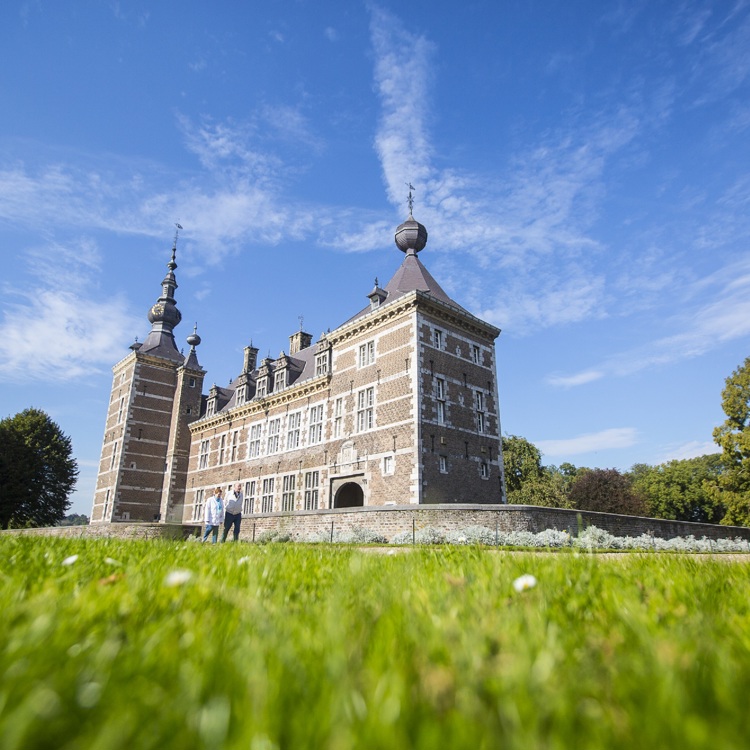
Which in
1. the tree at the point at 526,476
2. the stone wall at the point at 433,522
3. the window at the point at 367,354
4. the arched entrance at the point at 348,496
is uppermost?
the window at the point at 367,354

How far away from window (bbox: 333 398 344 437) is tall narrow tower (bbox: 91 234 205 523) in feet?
61.4

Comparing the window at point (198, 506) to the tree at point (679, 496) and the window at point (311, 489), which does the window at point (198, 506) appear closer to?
the window at point (311, 489)

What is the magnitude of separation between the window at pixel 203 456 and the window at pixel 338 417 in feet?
51.4

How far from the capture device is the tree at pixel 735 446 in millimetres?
33125

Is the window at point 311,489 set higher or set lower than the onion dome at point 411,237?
lower

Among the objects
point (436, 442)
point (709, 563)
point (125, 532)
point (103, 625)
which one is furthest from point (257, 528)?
point (103, 625)

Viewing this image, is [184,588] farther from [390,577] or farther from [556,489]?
[556,489]

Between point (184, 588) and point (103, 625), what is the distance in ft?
2.06

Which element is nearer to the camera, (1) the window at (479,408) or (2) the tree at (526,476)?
(1) the window at (479,408)

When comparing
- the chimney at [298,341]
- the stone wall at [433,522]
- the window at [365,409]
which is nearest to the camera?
the stone wall at [433,522]

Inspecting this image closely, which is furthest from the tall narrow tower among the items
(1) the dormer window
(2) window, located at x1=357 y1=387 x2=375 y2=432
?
(2) window, located at x1=357 y1=387 x2=375 y2=432

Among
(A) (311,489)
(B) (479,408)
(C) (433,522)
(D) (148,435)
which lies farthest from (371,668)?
(D) (148,435)

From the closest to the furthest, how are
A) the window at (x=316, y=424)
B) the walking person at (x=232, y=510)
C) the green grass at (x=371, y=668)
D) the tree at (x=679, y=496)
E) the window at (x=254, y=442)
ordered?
the green grass at (x=371, y=668) → the walking person at (x=232, y=510) → the window at (x=316, y=424) → the window at (x=254, y=442) → the tree at (x=679, y=496)

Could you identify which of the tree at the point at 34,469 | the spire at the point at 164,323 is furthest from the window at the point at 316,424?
the tree at the point at 34,469
